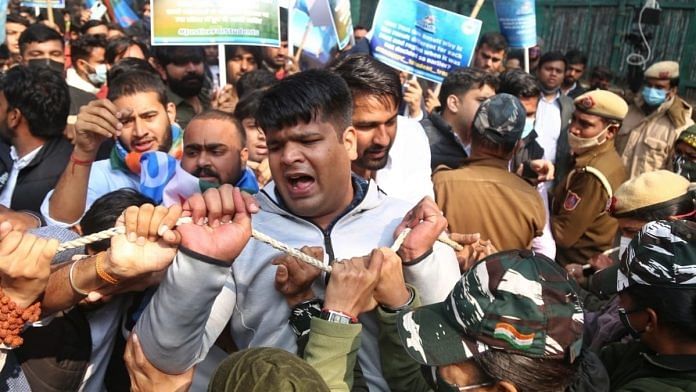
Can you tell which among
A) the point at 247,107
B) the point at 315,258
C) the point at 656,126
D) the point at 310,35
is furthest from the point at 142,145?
the point at 310,35

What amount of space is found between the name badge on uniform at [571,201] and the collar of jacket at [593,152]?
1.28ft

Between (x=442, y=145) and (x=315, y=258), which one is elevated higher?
(x=315, y=258)

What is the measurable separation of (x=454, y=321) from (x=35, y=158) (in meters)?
2.66

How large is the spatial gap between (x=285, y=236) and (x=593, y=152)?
291 cm

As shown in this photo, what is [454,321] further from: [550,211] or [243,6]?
[243,6]

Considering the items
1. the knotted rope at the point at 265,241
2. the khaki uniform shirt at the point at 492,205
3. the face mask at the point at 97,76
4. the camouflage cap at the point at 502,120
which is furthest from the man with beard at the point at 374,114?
the face mask at the point at 97,76

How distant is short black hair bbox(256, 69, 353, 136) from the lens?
214 cm

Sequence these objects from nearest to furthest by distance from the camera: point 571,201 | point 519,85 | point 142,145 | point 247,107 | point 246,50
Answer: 1. point 142,145
2. point 571,201
3. point 247,107
4. point 519,85
5. point 246,50

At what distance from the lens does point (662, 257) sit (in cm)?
191

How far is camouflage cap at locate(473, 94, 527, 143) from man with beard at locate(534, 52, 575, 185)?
2.28 metres

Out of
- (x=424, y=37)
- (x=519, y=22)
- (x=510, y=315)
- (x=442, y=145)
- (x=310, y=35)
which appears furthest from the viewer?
(x=310, y=35)

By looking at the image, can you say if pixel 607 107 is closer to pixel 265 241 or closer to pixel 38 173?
pixel 265 241

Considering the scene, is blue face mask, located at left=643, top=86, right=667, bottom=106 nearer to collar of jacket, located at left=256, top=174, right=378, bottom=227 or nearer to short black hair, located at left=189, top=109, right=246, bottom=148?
short black hair, located at left=189, top=109, right=246, bottom=148

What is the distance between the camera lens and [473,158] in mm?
3412
